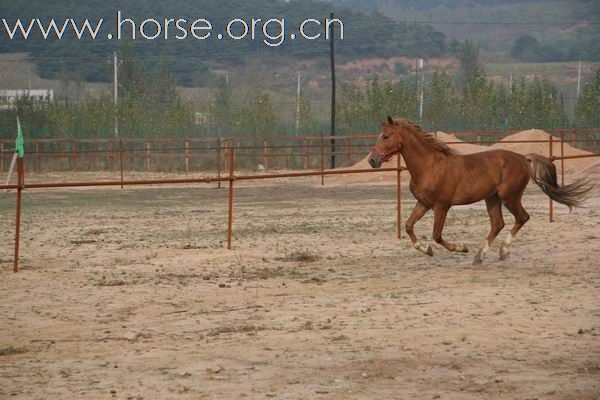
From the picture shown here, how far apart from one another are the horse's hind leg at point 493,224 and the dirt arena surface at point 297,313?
0.23 meters

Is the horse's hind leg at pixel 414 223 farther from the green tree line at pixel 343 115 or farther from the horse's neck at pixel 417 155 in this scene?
the green tree line at pixel 343 115

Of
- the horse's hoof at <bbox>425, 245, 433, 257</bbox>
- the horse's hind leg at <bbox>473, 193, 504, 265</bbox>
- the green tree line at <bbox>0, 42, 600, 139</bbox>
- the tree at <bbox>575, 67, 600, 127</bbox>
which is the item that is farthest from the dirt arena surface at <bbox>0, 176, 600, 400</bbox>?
the tree at <bbox>575, 67, 600, 127</bbox>

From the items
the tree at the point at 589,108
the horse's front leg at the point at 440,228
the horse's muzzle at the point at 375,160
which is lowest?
the horse's front leg at the point at 440,228

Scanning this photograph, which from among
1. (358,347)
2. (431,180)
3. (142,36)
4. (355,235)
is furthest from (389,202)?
(142,36)

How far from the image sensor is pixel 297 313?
1052 cm

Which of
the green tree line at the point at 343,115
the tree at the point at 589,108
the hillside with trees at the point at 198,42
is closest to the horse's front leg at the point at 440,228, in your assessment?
the green tree line at the point at 343,115

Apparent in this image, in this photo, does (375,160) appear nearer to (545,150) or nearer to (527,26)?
(545,150)

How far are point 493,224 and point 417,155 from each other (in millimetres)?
1224

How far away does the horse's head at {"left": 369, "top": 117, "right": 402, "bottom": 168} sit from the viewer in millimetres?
14242

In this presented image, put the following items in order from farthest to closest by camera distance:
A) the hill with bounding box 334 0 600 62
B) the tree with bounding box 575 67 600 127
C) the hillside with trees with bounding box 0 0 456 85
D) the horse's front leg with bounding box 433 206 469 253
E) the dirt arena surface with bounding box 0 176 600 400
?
the hill with bounding box 334 0 600 62, the hillside with trees with bounding box 0 0 456 85, the tree with bounding box 575 67 600 127, the horse's front leg with bounding box 433 206 469 253, the dirt arena surface with bounding box 0 176 600 400

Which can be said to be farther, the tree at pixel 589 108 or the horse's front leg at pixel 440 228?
the tree at pixel 589 108

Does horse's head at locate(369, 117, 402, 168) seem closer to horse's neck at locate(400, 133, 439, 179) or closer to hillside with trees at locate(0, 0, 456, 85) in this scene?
horse's neck at locate(400, 133, 439, 179)

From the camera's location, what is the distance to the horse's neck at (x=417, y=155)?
14.2 meters

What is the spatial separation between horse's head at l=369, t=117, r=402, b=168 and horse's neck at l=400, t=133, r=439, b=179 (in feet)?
0.30
